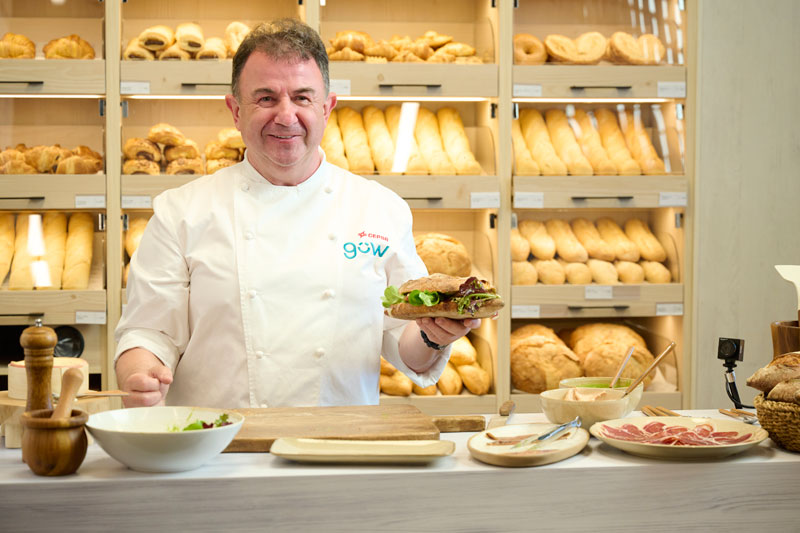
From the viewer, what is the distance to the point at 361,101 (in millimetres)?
3623

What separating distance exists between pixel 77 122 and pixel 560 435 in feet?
9.09

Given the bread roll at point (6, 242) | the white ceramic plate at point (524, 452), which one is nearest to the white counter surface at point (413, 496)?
the white ceramic plate at point (524, 452)

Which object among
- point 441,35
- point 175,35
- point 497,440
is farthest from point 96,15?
point 497,440

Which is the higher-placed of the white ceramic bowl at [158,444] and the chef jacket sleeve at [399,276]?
the chef jacket sleeve at [399,276]

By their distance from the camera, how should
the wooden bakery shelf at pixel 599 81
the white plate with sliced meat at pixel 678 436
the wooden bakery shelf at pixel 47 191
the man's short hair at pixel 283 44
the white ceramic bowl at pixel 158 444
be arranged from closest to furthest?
the white ceramic bowl at pixel 158 444 < the white plate with sliced meat at pixel 678 436 < the man's short hair at pixel 283 44 < the wooden bakery shelf at pixel 47 191 < the wooden bakery shelf at pixel 599 81

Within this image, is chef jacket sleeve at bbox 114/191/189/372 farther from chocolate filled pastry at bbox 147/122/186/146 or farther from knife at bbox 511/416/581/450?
chocolate filled pastry at bbox 147/122/186/146

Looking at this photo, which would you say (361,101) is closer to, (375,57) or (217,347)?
(375,57)

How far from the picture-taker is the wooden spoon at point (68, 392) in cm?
121

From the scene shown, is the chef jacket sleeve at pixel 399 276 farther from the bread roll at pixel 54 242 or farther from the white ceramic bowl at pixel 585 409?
the bread roll at pixel 54 242

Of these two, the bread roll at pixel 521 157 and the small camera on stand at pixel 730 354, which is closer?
the small camera on stand at pixel 730 354

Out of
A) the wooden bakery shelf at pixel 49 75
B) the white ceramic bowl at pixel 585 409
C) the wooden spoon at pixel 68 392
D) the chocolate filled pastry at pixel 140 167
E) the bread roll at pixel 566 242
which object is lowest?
the white ceramic bowl at pixel 585 409

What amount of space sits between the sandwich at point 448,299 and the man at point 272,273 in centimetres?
24

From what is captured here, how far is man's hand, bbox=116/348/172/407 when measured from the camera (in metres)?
1.56

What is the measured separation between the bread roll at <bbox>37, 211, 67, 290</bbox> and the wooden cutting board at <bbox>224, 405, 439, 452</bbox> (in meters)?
1.92
